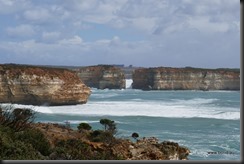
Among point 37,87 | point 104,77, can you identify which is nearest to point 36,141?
point 37,87

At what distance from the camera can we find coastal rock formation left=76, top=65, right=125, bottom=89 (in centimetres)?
7506

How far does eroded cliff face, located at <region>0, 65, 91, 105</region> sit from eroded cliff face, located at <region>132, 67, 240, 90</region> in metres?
38.0

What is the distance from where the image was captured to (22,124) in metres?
9.64

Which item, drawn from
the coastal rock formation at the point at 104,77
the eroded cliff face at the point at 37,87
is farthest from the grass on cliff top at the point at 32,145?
the coastal rock formation at the point at 104,77

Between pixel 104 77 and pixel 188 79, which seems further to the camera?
pixel 188 79

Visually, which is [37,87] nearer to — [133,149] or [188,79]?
[133,149]

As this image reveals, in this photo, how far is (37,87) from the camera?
36500 millimetres

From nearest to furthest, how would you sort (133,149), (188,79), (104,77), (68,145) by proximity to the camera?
(68,145) → (133,149) → (104,77) → (188,79)

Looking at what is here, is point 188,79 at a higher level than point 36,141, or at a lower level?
higher

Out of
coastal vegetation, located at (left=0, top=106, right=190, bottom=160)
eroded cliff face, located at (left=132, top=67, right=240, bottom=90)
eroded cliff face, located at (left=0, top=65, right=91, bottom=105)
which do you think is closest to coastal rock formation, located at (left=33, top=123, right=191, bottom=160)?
coastal vegetation, located at (left=0, top=106, right=190, bottom=160)

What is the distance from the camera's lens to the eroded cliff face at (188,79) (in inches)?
3007

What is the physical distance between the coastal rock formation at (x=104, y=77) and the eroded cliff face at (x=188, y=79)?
5.12m

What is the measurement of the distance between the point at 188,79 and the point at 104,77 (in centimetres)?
1391

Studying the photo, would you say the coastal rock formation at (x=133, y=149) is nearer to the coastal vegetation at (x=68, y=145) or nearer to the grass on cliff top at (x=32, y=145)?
the coastal vegetation at (x=68, y=145)
